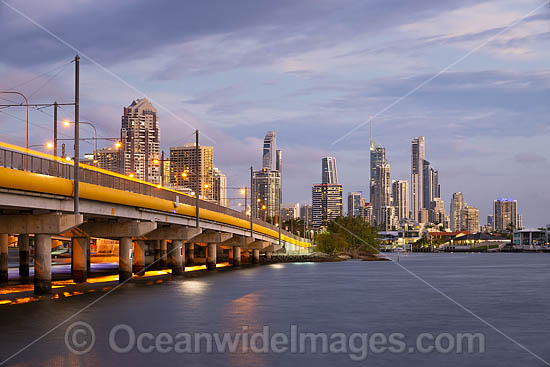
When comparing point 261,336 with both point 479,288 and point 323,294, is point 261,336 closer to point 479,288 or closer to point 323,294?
point 323,294

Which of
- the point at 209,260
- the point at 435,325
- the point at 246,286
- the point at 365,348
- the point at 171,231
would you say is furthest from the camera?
the point at 209,260

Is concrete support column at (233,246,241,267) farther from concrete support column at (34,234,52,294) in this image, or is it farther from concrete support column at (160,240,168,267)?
concrete support column at (34,234,52,294)

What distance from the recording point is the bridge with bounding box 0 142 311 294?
4406 cm

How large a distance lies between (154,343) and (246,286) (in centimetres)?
4027

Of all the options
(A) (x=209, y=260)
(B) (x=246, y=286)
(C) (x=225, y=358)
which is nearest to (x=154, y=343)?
(C) (x=225, y=358)

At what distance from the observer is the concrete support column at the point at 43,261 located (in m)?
48.7

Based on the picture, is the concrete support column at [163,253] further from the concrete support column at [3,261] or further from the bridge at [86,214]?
the concrete support column at [3,261]

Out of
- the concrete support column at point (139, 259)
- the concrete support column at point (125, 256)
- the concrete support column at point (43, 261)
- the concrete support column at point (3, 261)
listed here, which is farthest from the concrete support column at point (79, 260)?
the concrete support column at point (43, 261)

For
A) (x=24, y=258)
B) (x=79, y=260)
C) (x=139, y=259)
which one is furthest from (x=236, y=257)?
(x=79, y=260)

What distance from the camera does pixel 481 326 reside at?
38406 millimetres

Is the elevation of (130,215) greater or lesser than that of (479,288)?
greater

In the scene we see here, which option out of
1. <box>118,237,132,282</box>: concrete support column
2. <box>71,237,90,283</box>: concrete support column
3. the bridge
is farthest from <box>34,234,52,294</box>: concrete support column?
<box>118,237,132,282</box>: concrete support column

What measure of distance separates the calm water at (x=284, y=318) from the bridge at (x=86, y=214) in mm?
4801

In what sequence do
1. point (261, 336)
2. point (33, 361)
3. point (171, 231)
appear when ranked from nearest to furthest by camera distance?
point (33, 361), point (261, 336), point (171, 231)
